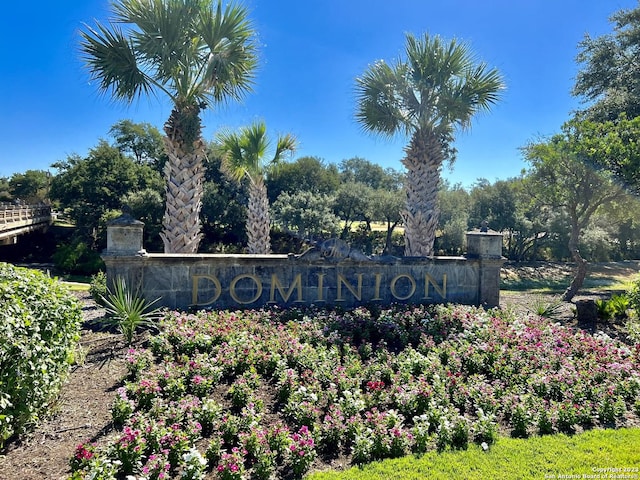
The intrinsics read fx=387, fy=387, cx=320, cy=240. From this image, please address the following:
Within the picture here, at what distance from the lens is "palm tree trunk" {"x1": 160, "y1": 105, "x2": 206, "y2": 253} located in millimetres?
9969

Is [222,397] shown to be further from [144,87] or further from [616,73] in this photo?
[616,73]

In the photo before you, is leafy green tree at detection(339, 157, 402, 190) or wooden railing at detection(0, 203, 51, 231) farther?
leafy green tree at detection(339, 157, 402, 190)

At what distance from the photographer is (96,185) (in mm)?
26438

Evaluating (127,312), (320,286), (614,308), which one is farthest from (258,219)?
(614,308)

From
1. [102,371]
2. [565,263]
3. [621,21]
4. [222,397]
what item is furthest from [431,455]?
[565,263]

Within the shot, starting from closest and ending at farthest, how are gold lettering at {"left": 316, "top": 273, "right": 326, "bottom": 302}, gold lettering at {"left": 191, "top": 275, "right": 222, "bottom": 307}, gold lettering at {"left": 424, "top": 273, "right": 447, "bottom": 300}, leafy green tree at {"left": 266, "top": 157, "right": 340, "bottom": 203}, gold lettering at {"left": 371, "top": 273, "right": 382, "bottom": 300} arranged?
1. gold lettering at {"left": 191, "top": 275, "right": 222, "bottom": 307}
2. gold lettering at {"left": 316, "top": 273, "right": 326, "bottom": 302}
3. gold lettering at {"left": 371, "top": 273, "right": 382, "bottom": 300}
4. gold lettering at {"left": 424, "top": 273, "right": 447, "bottom": 300}
5. leafy green tree at {"left": 266, "top": 157, "right": 340, "bottom": 203}

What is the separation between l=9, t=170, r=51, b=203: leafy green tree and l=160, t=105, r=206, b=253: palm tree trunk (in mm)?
46111

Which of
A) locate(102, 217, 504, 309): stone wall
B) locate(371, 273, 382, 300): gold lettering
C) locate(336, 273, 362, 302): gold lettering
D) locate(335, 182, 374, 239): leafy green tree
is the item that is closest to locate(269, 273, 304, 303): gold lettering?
locate(102, 217, 504, 309): stone wall

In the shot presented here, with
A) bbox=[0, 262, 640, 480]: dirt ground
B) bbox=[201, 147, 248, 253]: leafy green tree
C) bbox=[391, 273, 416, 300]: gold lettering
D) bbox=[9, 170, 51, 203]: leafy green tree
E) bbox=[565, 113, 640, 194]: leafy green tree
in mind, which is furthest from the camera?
bbox=[9, 170, 51, 203]: leafy green tree

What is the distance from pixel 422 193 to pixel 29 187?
50.9 meters

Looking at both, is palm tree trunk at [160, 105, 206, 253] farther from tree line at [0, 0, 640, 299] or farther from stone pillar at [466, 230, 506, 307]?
stone pillar at [466, 230, 506, 307]

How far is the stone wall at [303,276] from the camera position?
7.57 m

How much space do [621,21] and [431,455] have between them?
71.8ft

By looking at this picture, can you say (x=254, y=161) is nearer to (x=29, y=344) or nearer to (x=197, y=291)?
(x=197, y=291)
